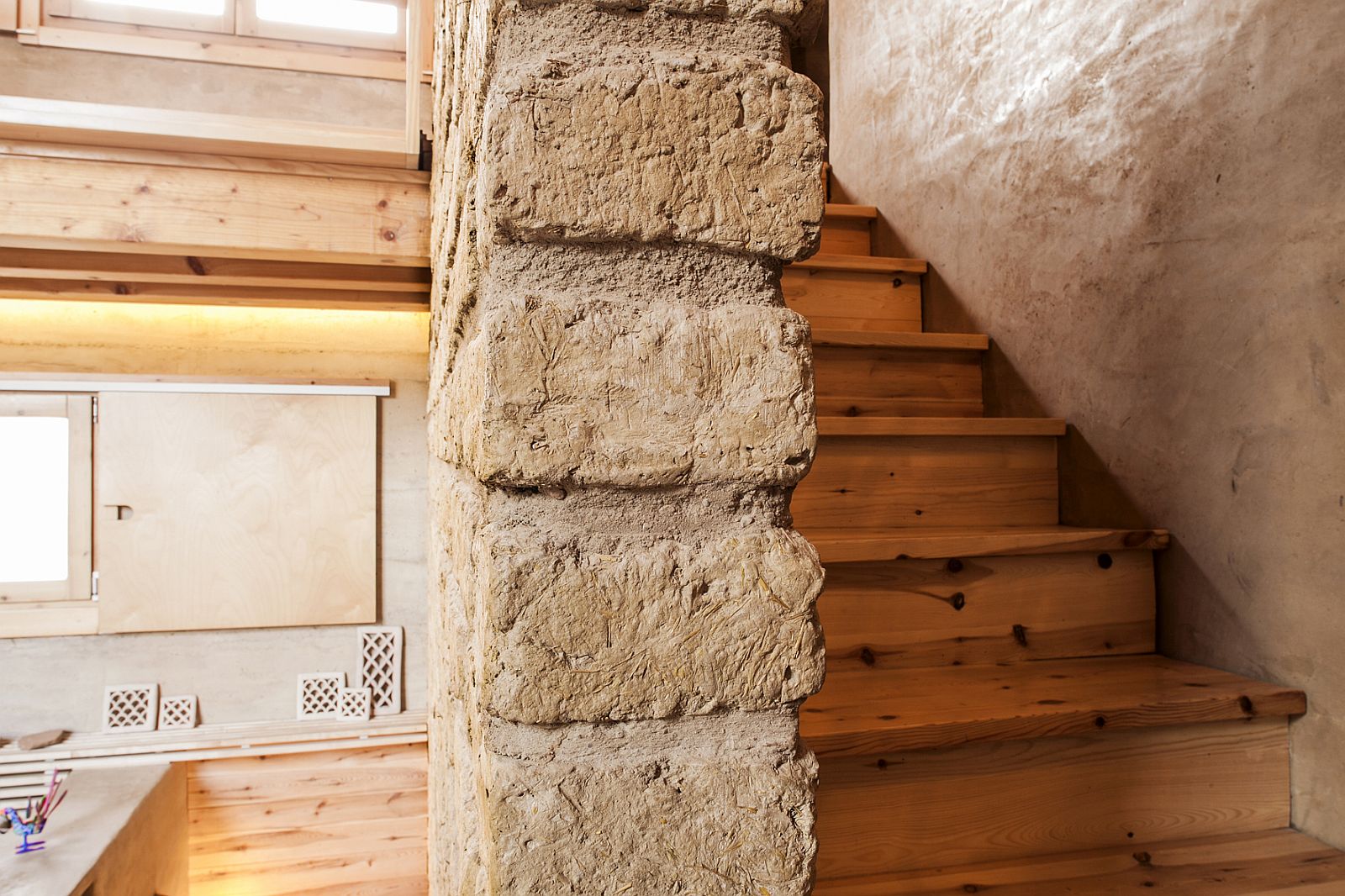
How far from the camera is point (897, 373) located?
188 centimetres

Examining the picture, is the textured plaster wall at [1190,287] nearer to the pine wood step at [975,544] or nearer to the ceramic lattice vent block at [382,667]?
the pine wood step at [975,544]

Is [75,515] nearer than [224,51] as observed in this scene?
Yes

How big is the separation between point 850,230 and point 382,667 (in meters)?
2.36

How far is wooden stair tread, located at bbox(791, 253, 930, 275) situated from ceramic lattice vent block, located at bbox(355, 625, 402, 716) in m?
2.18

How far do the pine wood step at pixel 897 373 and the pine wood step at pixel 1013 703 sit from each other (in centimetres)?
70

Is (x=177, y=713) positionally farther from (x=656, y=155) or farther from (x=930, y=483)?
(x=656, y=155)

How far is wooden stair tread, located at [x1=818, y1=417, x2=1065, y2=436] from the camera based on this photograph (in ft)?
4.88

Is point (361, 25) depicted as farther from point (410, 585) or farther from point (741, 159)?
point (741, 159)

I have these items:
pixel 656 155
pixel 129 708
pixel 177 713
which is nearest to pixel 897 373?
pixel 656 155

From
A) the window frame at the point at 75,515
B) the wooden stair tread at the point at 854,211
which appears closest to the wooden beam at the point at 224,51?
the window frame at the point at 75,515

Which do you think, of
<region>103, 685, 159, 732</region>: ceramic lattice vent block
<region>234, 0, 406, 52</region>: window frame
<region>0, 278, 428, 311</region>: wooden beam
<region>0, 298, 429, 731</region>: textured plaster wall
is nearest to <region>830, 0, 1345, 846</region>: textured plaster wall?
<region>0, 278, 428, 311</region>: wooden beam

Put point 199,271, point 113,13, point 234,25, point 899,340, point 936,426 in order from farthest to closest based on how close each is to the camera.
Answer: point 234,25 → point 113,13 → point 199,271 → point 899,340 → point 936,426

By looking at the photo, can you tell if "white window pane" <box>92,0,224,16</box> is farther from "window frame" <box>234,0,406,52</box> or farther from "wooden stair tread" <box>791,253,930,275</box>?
"wooden stair tread" <box>791,253,930,275</box>

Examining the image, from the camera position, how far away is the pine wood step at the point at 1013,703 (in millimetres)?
999
